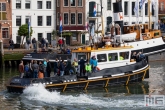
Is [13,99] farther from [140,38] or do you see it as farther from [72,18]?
[72,18]

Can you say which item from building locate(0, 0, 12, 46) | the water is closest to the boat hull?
the water

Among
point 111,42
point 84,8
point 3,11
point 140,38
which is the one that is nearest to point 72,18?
point 84,8

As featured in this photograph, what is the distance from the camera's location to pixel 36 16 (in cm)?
7256

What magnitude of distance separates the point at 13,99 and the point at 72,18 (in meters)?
40.3

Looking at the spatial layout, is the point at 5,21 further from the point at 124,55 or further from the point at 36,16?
the point at 124,55

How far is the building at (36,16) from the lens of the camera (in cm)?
7119

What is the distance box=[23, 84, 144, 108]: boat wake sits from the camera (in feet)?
103

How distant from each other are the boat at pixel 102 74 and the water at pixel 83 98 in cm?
41

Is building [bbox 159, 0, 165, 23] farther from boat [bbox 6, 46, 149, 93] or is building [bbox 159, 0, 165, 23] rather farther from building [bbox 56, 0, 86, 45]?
boat [bbox 6, 46, 149, 93]

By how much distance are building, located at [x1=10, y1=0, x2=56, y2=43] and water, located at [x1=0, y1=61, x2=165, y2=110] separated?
31.7 m

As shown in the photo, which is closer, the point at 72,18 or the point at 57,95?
the point at 57,95

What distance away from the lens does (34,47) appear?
62.2 m

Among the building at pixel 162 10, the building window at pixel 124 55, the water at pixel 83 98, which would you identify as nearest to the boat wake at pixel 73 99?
the water at pixel 83 98

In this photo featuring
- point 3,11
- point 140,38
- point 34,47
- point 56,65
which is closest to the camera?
point 56,65
